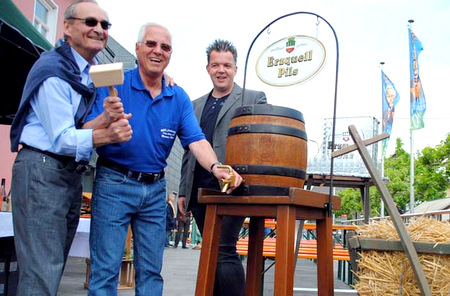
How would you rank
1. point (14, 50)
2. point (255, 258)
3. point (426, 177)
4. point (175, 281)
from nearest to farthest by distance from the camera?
point (255, 258)
point (14, 50)
point (175, 281)
point (426, 177)

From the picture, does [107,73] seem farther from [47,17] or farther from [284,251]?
[47,17]

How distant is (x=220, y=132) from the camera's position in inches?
124

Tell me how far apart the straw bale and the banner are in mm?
15425

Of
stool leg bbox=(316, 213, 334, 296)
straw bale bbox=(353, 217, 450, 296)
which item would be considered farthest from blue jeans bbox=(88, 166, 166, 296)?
straw bale bbox=(353, 217, 450, 296)

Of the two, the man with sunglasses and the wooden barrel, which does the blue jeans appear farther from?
the wooden barrel

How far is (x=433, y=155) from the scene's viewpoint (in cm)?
3070

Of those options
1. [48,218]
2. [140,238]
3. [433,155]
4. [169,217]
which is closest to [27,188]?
[48,218]

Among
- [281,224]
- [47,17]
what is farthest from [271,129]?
[47,17]

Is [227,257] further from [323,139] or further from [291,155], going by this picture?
[323,139]

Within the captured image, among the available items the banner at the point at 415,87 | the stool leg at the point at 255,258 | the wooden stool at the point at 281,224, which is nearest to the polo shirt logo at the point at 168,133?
the wooden stool at the point at 281,224

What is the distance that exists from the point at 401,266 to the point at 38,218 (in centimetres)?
157

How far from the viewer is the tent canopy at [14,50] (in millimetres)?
4000

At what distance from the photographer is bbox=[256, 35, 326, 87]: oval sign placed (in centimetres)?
299

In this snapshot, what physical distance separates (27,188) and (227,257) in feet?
4.46
